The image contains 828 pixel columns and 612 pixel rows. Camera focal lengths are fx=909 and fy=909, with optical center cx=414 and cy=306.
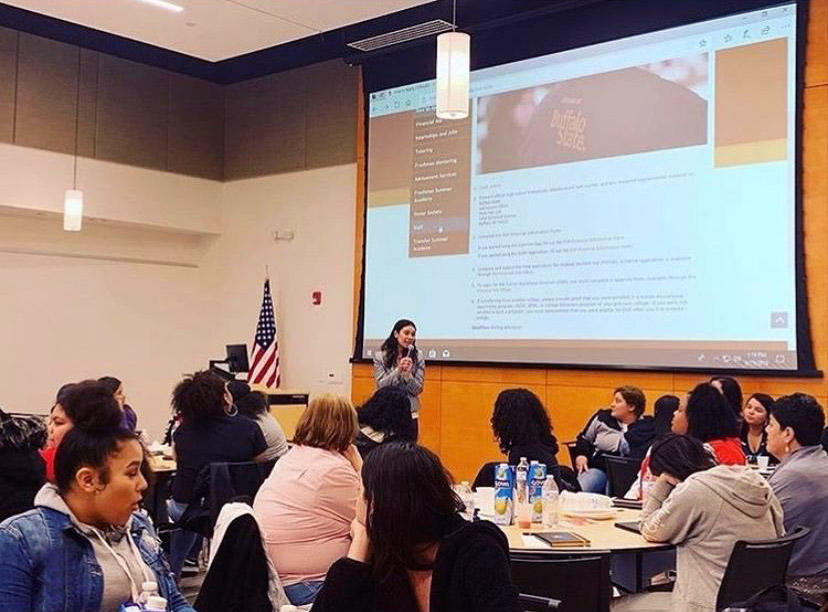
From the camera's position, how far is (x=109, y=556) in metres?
2.12

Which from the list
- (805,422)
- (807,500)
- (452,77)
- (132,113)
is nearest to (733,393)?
(805,422)

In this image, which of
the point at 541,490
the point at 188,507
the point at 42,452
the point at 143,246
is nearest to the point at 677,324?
the point at 541,490

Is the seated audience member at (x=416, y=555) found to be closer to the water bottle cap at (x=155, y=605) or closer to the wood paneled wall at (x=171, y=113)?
the water bottle cap at (x=155, y=605)

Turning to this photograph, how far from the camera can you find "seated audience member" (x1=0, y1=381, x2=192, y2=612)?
6.51 ft

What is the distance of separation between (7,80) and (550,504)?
7066 mm

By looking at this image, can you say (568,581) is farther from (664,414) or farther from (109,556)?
(664,414)

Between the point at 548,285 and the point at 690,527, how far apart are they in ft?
13.4

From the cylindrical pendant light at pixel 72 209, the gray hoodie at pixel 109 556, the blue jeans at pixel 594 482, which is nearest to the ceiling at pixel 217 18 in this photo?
the cylindrical pendant light at pixel 72 209

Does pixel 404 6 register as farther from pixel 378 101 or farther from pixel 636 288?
pixel 636 288

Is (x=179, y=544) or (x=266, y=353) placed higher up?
(x=266, y=353)

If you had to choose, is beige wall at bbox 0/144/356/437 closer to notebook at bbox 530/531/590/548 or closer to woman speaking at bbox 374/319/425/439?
woman speaking at bbox 374/319/425/439

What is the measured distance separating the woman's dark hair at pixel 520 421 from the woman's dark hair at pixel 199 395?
1469 millimetres

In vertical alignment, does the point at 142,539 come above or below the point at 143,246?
below

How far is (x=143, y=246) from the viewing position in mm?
9914
